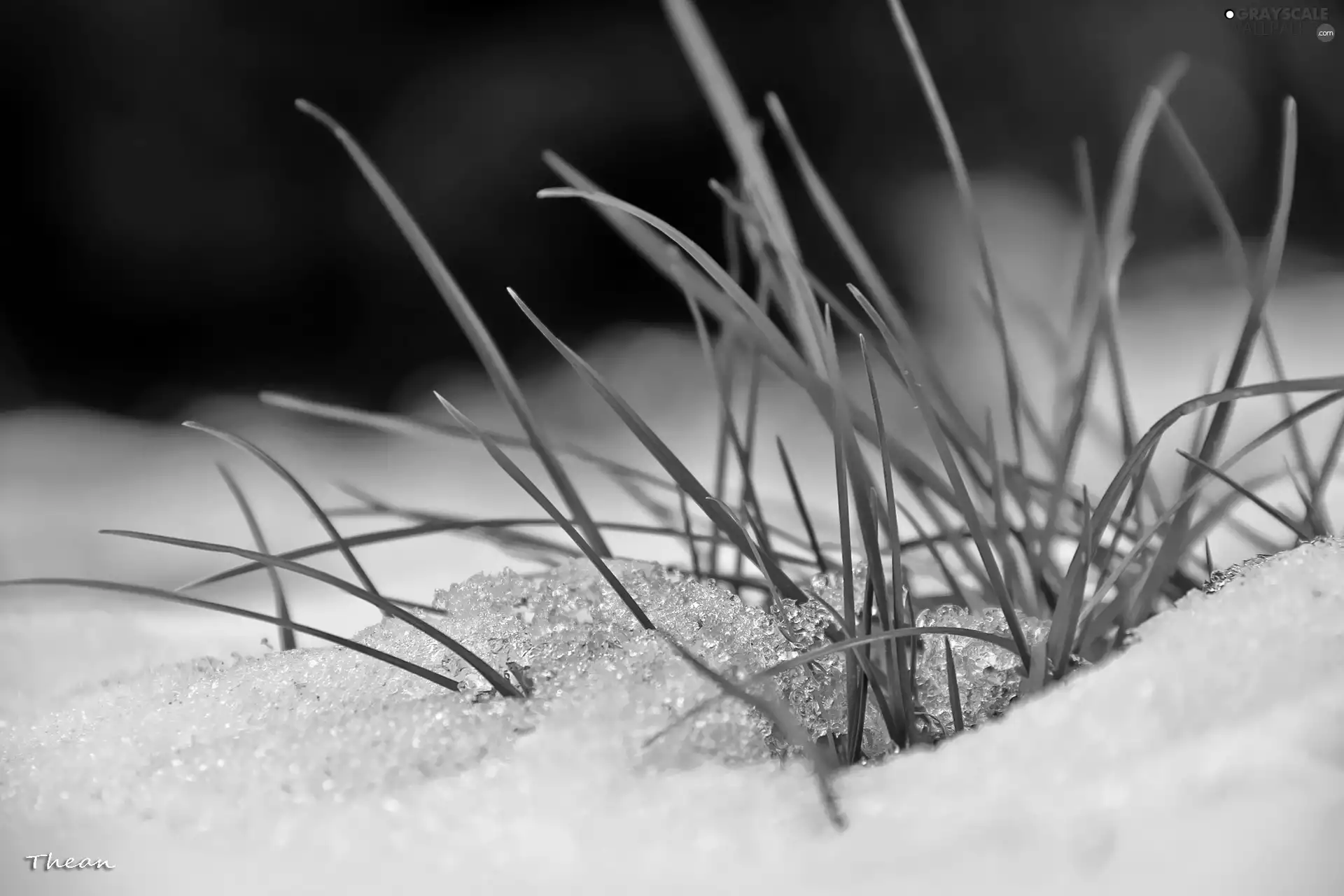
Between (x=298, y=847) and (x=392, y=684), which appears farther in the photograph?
(x=392, y=684)

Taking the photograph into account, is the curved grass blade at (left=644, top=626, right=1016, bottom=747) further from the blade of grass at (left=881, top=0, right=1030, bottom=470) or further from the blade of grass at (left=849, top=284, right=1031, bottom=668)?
the blade of grass at (left=881, top=0, right=1030, bottom=470)

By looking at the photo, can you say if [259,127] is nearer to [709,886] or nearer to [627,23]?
[627,23]

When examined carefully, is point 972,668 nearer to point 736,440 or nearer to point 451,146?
point 736,440

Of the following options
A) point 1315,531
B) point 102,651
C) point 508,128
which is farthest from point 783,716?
point 508,128

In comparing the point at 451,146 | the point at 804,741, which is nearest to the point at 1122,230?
the point at 804,741

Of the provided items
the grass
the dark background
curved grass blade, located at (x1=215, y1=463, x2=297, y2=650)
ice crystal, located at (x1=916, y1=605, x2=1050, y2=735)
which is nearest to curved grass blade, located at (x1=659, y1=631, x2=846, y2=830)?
the grass

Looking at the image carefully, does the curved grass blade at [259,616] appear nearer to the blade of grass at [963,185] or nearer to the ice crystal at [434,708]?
the ice crystal at [434,708]
